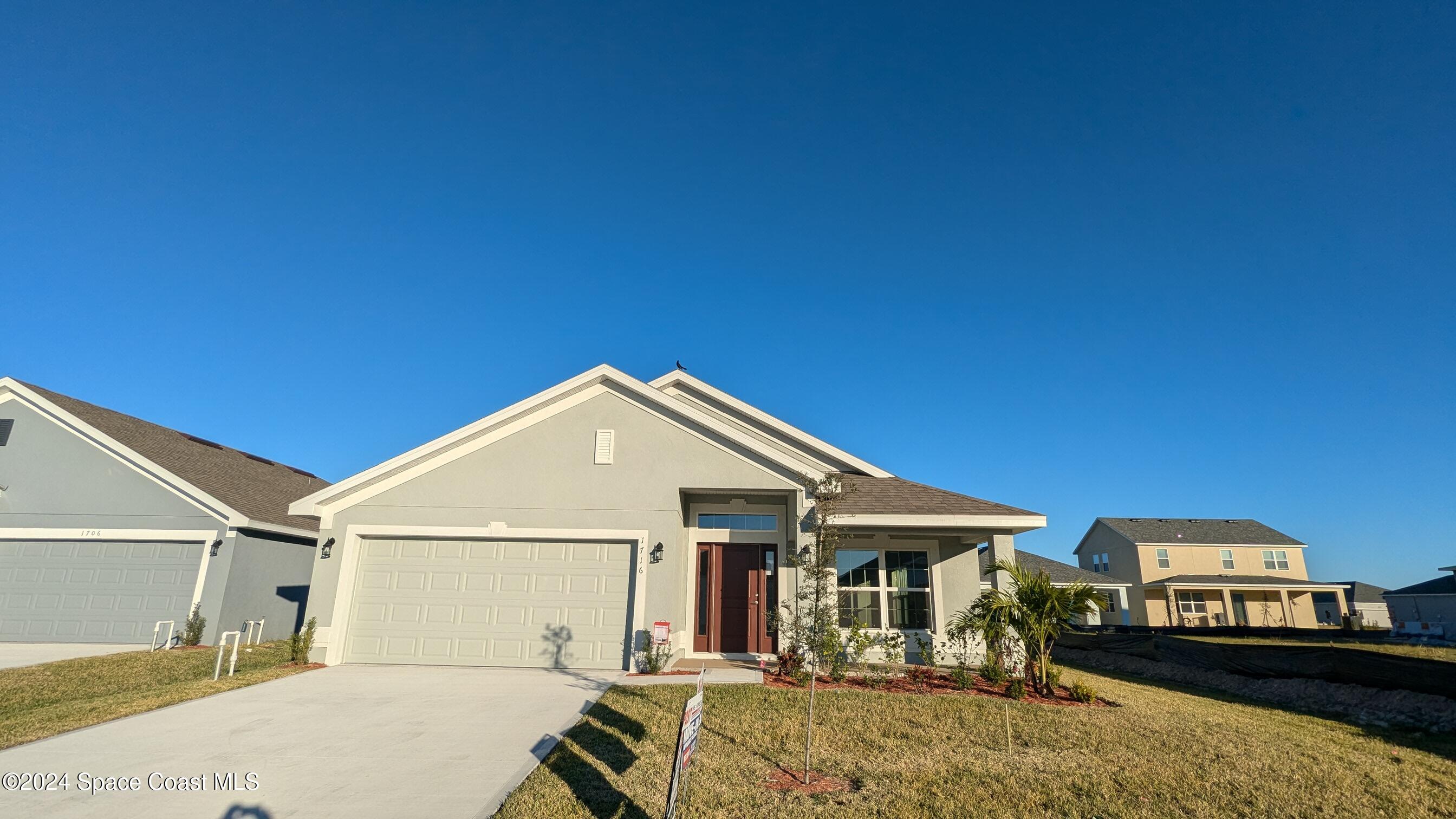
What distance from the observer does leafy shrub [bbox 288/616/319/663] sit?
433 inches

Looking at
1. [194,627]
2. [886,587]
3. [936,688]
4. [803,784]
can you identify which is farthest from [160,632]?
[936,688]

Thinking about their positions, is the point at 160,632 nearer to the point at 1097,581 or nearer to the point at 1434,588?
the point at 1097,581

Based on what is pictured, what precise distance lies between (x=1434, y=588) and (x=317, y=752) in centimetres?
4859

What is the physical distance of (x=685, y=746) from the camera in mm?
4418

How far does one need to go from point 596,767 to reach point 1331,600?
53355 mm

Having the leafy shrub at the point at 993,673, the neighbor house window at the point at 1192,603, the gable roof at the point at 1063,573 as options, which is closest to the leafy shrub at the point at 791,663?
the leafy shrub at the point at 993,673

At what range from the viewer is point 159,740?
6539mm

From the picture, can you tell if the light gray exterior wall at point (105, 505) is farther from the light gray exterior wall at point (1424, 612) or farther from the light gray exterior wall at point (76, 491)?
the light gray exterior wall at point (1424, 612)

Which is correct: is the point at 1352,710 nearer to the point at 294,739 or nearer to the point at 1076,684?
the point at 1076,684

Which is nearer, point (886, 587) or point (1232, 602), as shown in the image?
point (886, 587)

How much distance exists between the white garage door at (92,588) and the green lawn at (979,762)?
12286 millimetres

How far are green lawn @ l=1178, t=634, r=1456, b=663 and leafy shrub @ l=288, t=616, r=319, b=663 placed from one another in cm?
2203

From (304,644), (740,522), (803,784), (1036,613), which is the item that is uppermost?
(740,522)

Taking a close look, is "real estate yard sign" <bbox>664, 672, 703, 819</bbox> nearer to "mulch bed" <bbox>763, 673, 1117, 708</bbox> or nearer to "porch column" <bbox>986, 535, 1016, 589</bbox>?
"mulch bed" <bbox>763, 673, 1117, 708</bbox>
